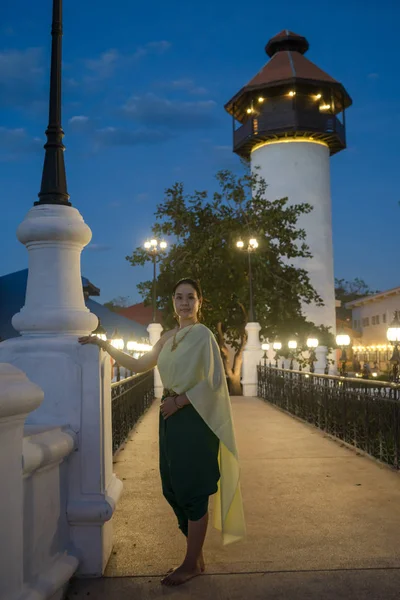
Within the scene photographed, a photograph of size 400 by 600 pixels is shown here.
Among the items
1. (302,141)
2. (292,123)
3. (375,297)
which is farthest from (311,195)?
(375,297)

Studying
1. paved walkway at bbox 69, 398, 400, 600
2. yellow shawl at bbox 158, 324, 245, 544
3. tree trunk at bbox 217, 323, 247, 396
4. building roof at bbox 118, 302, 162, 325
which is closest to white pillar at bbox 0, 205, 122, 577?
paved walkway at bbox 69, 398, 400, 600

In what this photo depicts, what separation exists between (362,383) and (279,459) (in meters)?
1.76

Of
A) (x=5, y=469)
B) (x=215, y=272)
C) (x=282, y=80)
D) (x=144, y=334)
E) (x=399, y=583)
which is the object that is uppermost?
(x=282, y=80)

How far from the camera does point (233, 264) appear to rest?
27.5m

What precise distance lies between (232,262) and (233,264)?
0.11m

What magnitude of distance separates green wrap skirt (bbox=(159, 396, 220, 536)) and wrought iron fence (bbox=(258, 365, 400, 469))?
4.18 metres

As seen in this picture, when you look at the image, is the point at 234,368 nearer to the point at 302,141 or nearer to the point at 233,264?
the point at 233,264

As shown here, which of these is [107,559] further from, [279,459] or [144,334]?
[144,334]

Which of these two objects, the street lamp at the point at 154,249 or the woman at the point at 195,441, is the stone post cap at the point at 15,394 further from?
the street lamp at the point at 154,249

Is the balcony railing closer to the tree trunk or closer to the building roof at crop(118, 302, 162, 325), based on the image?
the tree trunk

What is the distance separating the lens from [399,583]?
377cm

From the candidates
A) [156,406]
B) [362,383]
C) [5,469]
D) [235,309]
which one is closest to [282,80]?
[235,309]

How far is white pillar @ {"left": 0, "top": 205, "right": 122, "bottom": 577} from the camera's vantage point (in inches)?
152

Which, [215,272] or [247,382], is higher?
[215,272]
